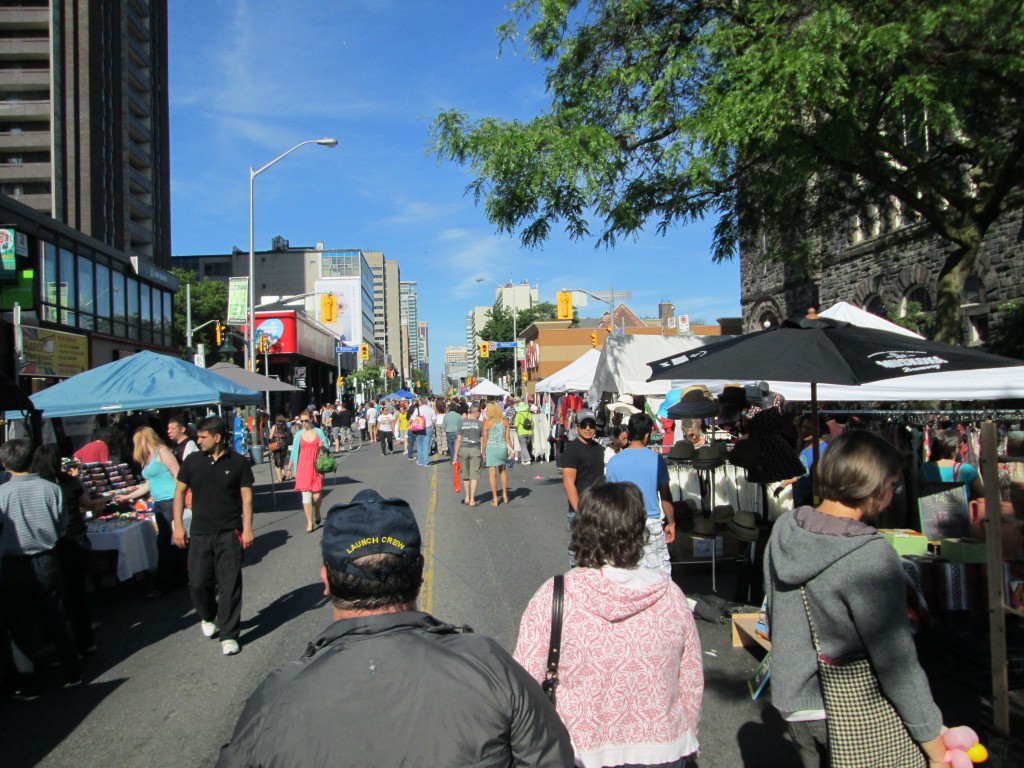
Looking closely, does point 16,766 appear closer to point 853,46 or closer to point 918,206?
point 853,46

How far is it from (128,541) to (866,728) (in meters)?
7.31

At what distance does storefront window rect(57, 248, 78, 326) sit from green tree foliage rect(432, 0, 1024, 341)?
59.9 feet

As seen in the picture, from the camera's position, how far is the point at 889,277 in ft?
73.0

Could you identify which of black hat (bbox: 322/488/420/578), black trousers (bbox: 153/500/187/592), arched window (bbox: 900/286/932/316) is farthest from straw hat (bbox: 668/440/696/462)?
arched window (bbox: 900/286/932/316)

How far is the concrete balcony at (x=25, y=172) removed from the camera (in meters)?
48.5

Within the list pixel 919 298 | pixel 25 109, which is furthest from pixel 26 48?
pixel 919 298

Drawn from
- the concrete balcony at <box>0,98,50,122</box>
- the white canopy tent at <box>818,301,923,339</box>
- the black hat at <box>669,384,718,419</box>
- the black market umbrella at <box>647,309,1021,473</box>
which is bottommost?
the black hat at <box>669,384,718,419</box>

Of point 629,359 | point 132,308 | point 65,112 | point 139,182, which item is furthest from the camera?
point 139,182

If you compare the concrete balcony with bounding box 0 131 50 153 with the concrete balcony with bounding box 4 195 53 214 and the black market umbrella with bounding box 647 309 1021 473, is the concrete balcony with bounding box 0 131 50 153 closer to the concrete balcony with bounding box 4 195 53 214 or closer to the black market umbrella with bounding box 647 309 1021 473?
the concrete balcony with bounding box 4 195 53 214

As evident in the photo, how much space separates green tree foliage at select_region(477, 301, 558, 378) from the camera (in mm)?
78938

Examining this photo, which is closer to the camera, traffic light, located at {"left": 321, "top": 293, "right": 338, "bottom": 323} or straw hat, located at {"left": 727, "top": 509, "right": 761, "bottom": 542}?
straw hat, located at {"left": 727, "top": 509, "right": 761, "bottom": 542}

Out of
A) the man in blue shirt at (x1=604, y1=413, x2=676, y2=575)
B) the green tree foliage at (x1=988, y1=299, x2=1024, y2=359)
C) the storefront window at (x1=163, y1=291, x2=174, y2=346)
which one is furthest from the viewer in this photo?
the storefront window at (x1=163, y1=291, x2=174, y2=346)

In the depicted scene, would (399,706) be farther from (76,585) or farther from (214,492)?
(76,585)

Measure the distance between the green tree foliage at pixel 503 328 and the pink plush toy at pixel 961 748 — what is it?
69.8 m
